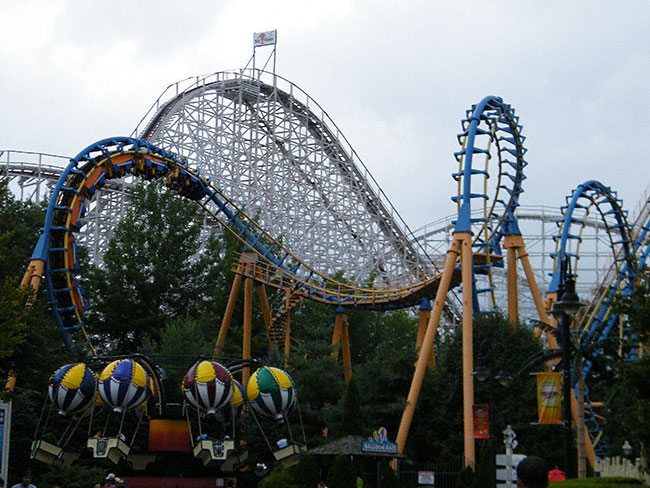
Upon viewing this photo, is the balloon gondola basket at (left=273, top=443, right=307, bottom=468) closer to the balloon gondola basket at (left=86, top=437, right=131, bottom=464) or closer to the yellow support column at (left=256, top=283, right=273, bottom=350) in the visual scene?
the balloon gondola basket at (left=86, top=437, right=131, bottom=464)

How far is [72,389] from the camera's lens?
49.3 feet

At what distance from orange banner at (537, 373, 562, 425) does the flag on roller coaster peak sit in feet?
89.5

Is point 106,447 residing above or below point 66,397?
below

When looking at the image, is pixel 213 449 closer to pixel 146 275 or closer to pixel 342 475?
pixel 342 475

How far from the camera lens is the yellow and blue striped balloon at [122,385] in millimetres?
15023

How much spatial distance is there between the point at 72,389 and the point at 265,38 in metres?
25.0

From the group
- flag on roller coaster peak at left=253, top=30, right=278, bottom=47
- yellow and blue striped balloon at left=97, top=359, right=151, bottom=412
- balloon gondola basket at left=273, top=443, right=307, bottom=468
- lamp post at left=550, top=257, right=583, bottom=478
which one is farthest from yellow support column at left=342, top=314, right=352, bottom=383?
flag on roller coaster peak at left=253, top=30, right=278, bottom=47

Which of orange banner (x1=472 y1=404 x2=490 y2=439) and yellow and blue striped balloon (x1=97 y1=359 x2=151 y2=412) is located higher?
yellow and blue striped balloon (x1=97 y1=359 x2=151 y2=412)

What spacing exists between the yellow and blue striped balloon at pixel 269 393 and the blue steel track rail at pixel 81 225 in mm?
5584

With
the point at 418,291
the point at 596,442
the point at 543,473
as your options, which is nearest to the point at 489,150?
the point at 418,291

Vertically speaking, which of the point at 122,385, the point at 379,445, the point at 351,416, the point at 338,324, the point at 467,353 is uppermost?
the point at 338,324

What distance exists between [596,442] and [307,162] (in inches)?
585

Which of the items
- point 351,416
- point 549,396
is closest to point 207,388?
point 351,416

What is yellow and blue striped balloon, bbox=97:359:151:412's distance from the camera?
15.0m
